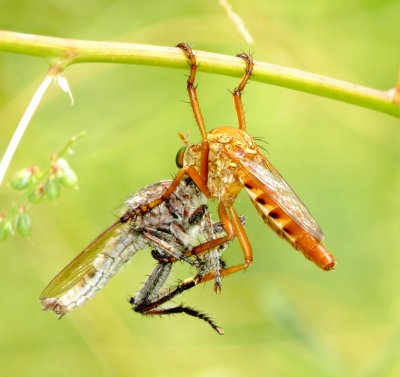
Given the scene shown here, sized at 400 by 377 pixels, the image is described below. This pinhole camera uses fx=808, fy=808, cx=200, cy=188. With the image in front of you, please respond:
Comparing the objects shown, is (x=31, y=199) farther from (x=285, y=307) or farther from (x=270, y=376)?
(x=270, y=376)

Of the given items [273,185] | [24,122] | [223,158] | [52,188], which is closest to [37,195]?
[52,188]

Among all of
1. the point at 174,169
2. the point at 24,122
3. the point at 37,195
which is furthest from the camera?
the point at 174,169

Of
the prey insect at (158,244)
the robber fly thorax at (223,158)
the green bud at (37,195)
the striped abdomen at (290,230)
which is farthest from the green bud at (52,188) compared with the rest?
the striped abdomen at (290,230)

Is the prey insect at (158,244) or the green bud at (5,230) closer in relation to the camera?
the green bud at (5,230)

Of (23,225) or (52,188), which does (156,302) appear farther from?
Result: (52,188)

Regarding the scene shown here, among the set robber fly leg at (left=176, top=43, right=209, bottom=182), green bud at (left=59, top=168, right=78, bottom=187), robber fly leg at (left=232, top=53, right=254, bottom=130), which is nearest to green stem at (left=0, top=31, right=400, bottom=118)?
robber fly leg at (left=232, top=53, right=254, bottom=130)

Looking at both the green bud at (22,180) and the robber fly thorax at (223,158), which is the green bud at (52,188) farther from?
the robber fly thorax at (223,158)

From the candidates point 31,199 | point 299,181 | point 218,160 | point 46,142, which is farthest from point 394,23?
point 31,199
